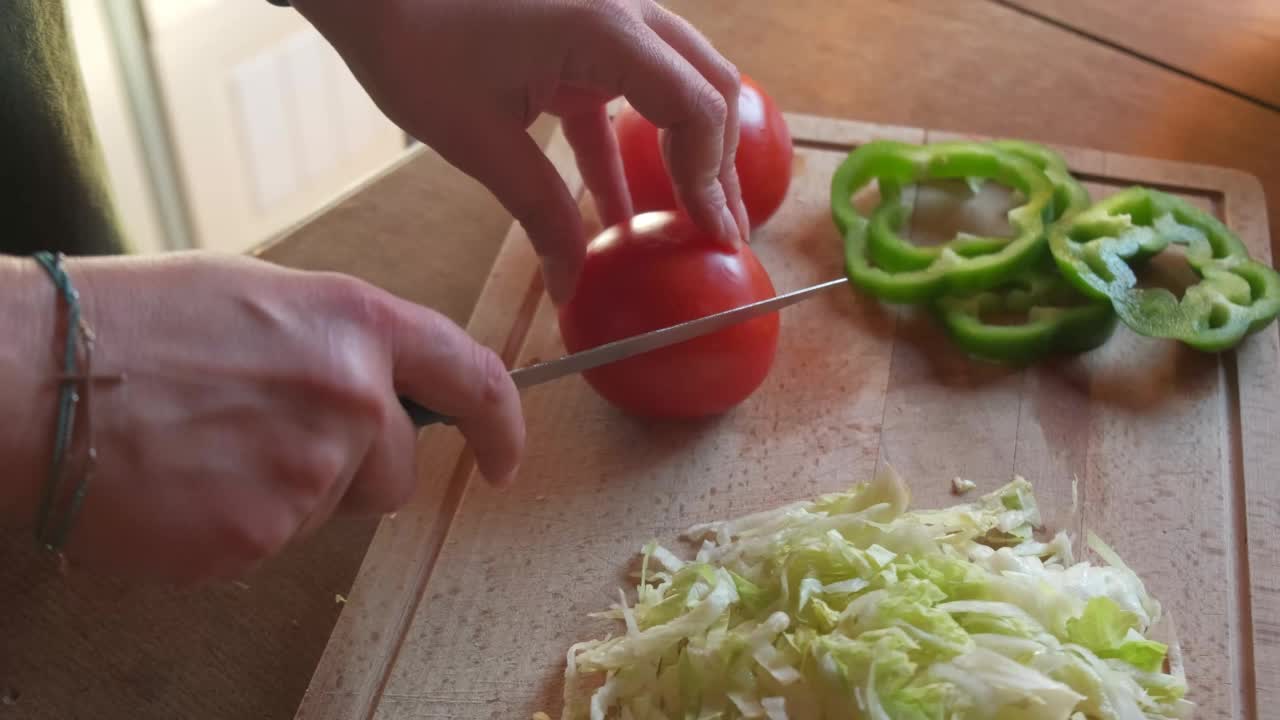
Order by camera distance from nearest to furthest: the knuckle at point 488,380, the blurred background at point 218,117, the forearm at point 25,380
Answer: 1. the forearm at point 25,380
2. the knuckle at point 488,380
3. the blurred background at point 218,117

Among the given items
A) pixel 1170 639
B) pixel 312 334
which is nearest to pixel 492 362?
pixel 312 334

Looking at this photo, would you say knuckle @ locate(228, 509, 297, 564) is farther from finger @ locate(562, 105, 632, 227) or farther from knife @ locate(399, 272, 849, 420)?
finger @ locate(562, 105, 632, 227)

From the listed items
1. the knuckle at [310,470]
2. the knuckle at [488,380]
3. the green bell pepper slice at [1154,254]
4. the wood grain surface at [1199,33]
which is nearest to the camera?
the knuckle at [310,470]

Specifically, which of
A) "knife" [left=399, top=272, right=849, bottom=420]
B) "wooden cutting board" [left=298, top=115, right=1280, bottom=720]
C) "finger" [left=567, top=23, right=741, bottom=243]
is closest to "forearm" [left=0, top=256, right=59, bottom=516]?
"knife" [left=399, top=272, right=849, bottom=420]

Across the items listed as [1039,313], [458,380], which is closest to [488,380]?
[458,380]

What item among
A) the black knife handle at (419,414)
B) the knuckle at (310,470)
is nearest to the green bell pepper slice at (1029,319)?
the black knife handle at (419,414)

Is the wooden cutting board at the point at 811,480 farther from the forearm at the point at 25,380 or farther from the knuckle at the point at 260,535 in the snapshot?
the forearm at the point at 25,380
